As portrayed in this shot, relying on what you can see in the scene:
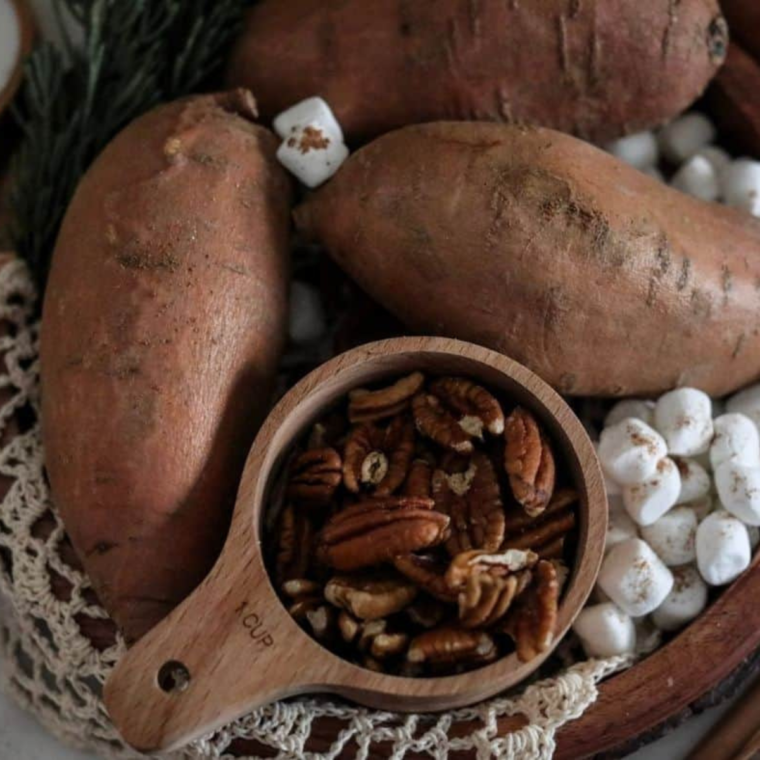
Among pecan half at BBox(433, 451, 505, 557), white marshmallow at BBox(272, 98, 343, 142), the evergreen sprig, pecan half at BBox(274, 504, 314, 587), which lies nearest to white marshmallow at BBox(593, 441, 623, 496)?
pecan half at BBox(433, 451, 505, 557)

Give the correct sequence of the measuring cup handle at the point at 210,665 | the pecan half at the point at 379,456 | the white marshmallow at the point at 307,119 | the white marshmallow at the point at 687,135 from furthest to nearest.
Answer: the white marshmallow at the point at 687,135
the white marshmallow at the point at 307,119
the pecan half at the point at 379,456
the measuring cup handle at the point at 210,665

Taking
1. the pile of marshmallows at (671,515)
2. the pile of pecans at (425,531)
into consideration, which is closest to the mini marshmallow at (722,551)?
the pile of marshmallows at (671,515)

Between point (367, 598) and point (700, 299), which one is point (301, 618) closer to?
point (367, 598)

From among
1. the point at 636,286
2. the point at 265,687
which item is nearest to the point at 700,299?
the point at 636,286

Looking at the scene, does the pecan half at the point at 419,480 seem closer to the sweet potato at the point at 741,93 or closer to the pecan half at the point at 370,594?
the pecan half at the point at 370,594

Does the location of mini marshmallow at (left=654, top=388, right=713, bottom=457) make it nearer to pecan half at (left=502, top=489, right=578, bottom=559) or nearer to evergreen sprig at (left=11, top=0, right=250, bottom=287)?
pecan half at (left=502, top=489, right=578, bottom=559)

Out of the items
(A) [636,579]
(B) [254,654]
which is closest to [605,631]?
(A) [636,579]

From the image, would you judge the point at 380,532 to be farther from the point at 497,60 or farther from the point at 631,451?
the point at 497,60
